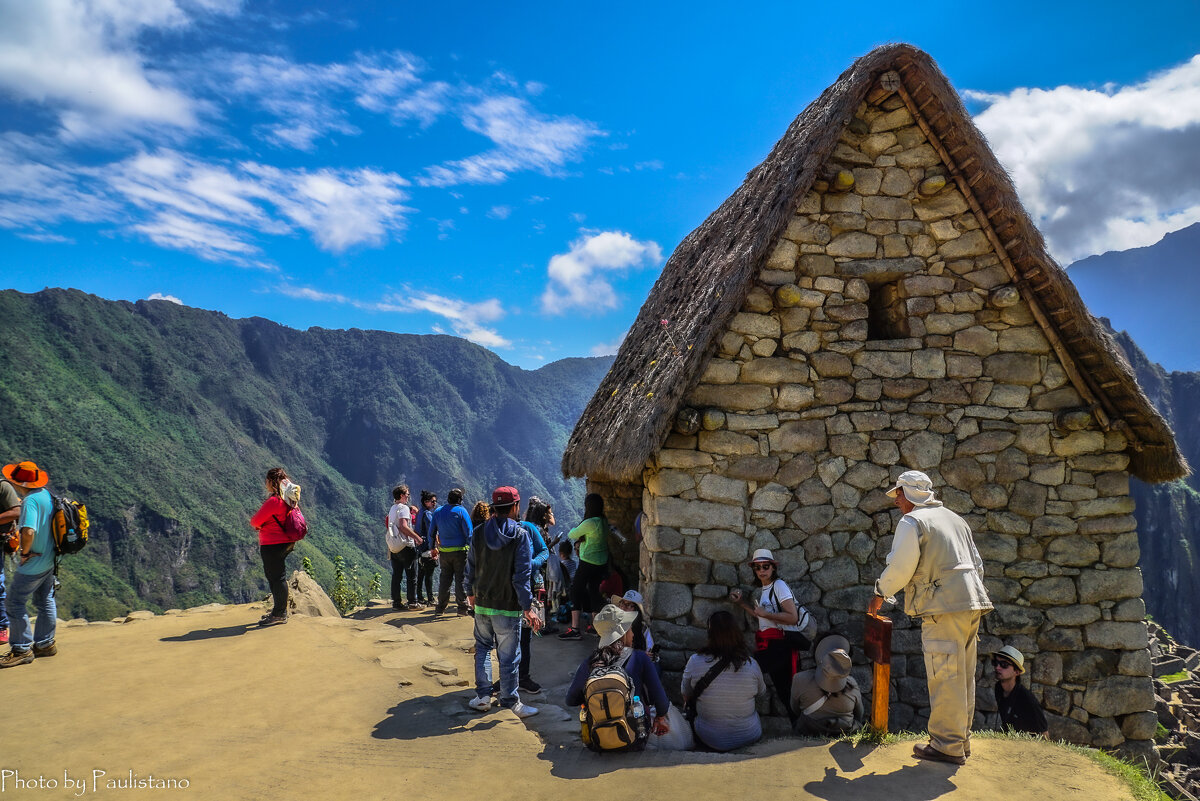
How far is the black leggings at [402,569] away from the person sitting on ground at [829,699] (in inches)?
227

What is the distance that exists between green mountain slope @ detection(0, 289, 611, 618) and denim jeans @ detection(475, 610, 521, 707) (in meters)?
39.6

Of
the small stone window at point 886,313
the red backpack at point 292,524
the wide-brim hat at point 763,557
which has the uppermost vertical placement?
the small stone window at point 886,313

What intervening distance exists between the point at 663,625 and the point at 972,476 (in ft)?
9.59

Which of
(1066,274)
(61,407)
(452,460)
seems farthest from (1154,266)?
(61,407)

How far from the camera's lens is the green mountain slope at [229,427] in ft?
141

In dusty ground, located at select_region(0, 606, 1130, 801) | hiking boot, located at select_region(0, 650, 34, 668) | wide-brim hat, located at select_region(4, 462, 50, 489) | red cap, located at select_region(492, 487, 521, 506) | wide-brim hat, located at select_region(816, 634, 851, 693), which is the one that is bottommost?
dusty ground, located at select_region(0, 606, 1130, 801)

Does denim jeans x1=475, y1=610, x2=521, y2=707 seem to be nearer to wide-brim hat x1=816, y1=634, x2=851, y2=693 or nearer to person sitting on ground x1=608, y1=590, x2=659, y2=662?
person sitting on ground x1=608, y1=590, x2=659, y2=662

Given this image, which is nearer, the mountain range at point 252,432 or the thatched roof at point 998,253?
the thatched roof at point 998,253

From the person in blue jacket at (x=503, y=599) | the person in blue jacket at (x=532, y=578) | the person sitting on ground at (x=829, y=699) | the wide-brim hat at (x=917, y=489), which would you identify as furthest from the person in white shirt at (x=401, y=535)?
the wide-brim hat at (x=917, y=489)

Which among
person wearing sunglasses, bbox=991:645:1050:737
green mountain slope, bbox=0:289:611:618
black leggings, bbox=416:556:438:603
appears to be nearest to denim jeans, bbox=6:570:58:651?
black leggings, bbox=416:556:438:603

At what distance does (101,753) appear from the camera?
378 cm

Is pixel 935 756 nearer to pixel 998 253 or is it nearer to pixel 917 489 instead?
pixel 917 489

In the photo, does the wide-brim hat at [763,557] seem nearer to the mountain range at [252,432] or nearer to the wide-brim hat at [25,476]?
the wide-brim hat at [25,476]

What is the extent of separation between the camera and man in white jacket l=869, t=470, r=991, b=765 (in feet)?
11.7
